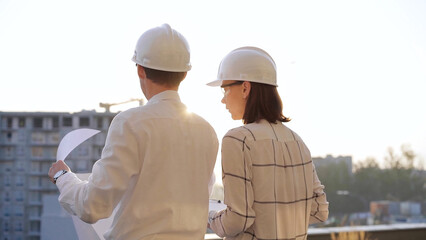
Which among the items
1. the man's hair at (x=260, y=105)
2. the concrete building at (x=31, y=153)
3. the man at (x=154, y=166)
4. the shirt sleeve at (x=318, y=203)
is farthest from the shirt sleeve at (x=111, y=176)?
the concrete building at (x=31, y=153)

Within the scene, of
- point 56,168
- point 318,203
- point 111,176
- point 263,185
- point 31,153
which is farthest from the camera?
point 31,153

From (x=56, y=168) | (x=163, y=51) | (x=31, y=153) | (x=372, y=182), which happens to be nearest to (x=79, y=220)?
(x=56, y=168)

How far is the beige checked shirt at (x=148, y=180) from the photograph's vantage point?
4.12 ft

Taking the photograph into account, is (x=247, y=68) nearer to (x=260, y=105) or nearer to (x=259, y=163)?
(x=260, y=105)

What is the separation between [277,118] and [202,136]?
0.99ft

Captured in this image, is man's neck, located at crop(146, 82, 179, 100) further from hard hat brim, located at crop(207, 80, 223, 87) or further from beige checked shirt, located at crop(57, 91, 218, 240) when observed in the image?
hard hat brim, located at crop(207, 80, 223, 87)

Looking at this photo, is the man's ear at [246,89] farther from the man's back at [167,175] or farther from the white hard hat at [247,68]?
the man's back at [167,175]

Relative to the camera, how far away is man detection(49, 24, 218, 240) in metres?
1.26

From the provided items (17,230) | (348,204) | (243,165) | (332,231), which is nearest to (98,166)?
(243,165)

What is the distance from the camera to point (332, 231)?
569 centimetres

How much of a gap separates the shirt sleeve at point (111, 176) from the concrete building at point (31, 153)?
44.1m

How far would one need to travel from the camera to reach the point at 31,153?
4572cm

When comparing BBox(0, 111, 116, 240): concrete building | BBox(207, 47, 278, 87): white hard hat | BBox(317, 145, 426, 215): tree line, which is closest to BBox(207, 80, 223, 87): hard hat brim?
BBox(207, 47, 278, 87): white hard hat

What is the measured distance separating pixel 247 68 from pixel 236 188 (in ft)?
1.19
